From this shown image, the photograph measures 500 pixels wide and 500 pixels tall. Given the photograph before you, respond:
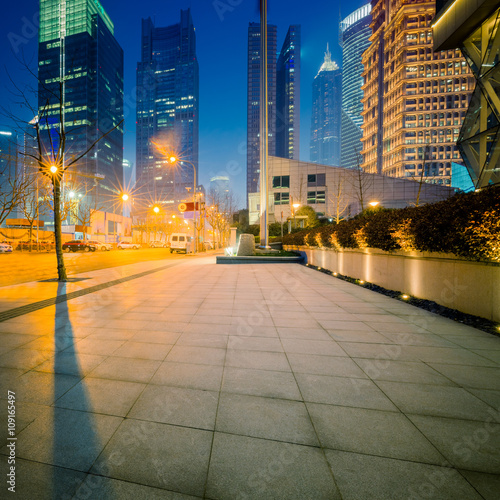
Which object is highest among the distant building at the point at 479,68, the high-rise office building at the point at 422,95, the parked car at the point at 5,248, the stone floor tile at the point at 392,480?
the high-rise office building at the point at 422,95

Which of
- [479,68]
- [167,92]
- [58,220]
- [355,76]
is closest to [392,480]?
[58,220]

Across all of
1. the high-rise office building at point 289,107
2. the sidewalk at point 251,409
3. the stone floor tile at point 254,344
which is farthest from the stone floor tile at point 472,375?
the high-rise office building at point 289,107

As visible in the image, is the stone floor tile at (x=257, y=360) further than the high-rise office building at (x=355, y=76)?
No

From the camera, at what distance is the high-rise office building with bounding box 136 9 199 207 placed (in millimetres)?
158125

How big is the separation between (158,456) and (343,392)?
1.83 metres

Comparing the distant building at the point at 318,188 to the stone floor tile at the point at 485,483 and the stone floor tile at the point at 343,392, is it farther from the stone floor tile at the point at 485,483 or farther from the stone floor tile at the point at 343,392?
the stone floor tile at the point at 485,483

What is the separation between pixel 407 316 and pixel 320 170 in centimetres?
4633

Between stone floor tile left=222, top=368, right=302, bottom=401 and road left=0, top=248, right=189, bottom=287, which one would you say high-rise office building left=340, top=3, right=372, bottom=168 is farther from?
stone floor tile left=222, top=368, right=302, bottom=401

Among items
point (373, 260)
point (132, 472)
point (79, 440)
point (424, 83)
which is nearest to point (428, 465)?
point (132, 472)

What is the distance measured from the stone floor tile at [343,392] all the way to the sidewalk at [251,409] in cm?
2

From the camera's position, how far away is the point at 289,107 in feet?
465

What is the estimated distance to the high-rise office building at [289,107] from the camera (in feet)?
462

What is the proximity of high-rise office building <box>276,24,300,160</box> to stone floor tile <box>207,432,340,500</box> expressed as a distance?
149737mm

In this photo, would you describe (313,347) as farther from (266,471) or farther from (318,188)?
(318,188)
